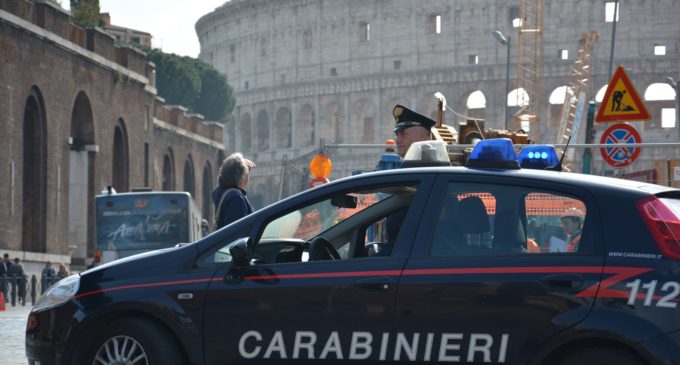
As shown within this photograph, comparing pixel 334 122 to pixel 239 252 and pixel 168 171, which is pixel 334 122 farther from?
pixel 239 252

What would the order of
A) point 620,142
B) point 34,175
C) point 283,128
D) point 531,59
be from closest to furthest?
point 620,142
point 34,175
point 531,59
point 283,128

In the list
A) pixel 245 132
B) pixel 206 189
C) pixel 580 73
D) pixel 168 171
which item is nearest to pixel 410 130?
pixel 168 171

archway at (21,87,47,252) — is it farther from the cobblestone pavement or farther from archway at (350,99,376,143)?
archway at (350,99,376,143)

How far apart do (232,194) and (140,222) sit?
1901 centimetres

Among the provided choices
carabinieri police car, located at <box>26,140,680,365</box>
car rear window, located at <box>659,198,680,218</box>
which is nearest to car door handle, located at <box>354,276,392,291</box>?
carabinieri police car, located at <box>26,140,680,365</box>

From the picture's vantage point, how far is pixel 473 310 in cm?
680

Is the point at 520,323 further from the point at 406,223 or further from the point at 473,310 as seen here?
the point at 406,223

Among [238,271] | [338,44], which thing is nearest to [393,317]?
[238,271]

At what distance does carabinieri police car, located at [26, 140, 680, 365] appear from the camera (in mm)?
6613

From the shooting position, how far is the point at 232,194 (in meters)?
10.7

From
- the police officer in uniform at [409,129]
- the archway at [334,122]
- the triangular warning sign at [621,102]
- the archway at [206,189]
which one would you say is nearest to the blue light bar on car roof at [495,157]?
the police officer in uniform at [409,129]

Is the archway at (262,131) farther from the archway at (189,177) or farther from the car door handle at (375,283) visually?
the car door handle at (375,283)

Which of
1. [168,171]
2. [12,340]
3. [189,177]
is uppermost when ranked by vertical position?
[168,171]

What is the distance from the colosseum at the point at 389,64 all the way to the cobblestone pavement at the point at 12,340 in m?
64.5
